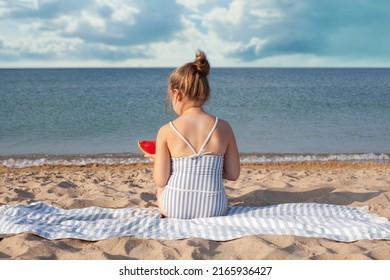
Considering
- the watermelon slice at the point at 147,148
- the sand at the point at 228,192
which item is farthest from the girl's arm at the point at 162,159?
the sand at the point at 228,192

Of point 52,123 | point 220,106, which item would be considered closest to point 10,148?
point 52,123

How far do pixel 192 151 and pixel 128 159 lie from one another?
24.2 ft

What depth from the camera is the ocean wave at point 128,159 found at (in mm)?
11445

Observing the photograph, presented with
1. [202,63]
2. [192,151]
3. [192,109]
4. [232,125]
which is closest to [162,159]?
[192,151]

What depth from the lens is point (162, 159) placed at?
4641 millimetres

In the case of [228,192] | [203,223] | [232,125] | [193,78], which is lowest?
[232,125]

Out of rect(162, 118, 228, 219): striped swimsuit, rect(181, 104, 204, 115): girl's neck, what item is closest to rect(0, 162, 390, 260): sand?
rect(162, 118, 228, 219): striped swimsuit

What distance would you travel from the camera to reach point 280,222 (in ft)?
15.2

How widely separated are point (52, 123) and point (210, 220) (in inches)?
593

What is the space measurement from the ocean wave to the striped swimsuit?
22.2 ft

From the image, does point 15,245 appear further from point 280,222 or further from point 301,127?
point 301,127

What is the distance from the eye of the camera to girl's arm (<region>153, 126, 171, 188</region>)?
4.59 metres

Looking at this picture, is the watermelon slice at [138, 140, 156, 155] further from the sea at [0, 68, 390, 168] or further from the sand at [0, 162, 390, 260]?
the sea at [0, 68, 390, 168]

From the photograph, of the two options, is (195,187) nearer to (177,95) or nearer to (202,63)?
(177,95)
